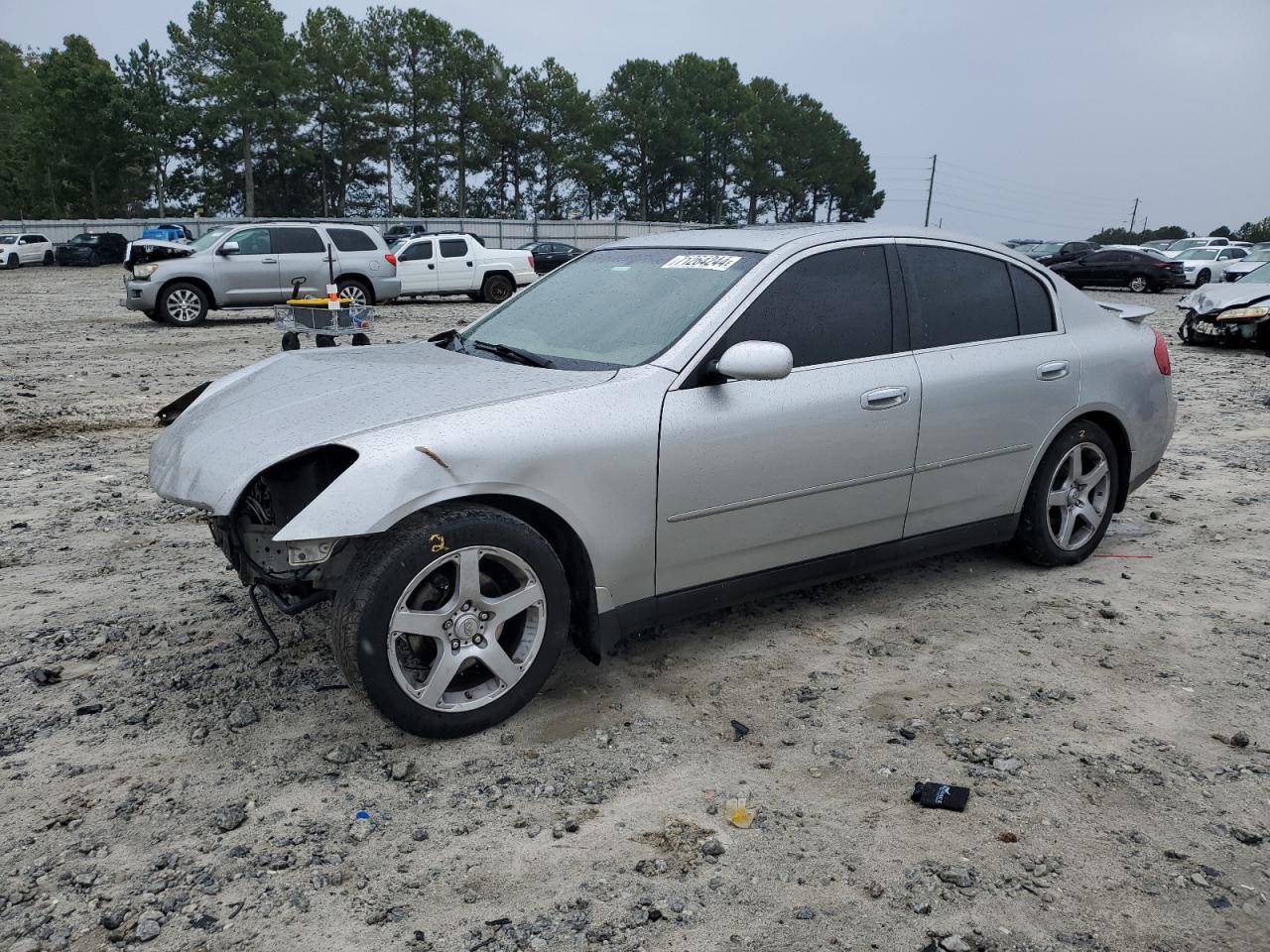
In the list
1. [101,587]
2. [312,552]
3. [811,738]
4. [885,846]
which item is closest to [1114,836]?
[885,846]

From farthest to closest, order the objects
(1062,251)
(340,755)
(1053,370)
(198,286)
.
→ (1062,251) < (198,286) < (1053,370) < (340,755)

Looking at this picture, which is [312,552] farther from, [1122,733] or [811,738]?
[1122,733]

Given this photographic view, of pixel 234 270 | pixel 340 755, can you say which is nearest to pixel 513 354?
pixel 340 755

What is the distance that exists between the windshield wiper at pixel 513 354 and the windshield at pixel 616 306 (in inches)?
1.1

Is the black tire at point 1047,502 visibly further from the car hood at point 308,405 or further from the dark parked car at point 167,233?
the dark parked car at point 167,233

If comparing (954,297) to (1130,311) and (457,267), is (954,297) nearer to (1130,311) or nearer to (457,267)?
(1130,311)

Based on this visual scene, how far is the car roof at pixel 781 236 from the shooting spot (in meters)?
4.24

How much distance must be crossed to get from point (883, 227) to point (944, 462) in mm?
1077

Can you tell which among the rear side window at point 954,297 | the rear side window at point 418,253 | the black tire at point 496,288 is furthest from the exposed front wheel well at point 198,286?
the rear side window at point 954,297

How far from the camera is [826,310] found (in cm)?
412

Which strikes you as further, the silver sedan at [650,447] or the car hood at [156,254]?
the car hood at [156,254]

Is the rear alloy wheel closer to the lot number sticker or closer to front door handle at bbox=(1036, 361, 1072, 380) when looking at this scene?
the lot number sticker

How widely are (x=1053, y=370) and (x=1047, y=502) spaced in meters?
0.64

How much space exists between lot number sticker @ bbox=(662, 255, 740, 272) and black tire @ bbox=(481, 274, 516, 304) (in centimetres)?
1834
